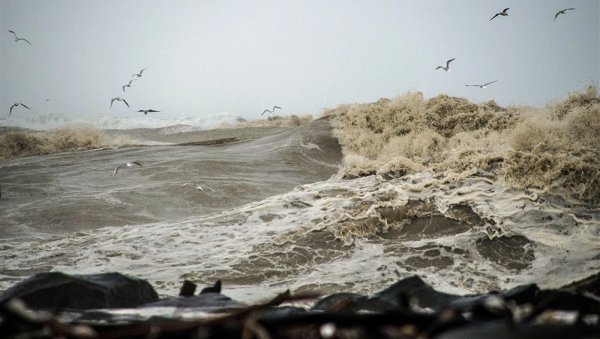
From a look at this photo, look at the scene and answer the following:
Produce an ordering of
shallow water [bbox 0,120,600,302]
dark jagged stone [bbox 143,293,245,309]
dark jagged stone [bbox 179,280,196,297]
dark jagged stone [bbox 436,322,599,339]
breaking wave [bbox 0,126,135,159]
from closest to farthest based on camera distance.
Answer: dark jagged stone [bbox 436,322,599,339] → dark jagged stone [bbox 143,293,245,309] → dark jagged stone [bbox 179,280,196,297] → shallow water [bbox 0,120,600,302] → breaking wave [bbox 0,126,135,159]

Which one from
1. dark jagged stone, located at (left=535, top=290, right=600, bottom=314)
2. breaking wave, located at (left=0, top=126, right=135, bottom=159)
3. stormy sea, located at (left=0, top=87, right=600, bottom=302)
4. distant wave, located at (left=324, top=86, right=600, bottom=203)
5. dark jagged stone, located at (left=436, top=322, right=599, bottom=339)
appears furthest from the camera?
breaking wave, located at (left=0, top=126, right=135, bottom=159)

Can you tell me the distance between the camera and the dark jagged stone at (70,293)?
8.14ft

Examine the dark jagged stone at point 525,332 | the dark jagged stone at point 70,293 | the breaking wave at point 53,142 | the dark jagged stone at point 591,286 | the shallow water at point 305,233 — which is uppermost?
the breaking wave at point 53,142

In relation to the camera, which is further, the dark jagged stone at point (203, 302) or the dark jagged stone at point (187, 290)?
the dark jagged stone at point (187, 290)

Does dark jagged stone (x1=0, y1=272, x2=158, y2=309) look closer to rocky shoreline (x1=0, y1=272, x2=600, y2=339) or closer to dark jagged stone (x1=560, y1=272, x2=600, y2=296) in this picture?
rocky shoreline (x1=0, y1=272, x2=600, y2=339)

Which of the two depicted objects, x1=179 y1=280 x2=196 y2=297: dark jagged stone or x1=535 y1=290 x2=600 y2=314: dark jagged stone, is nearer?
x1=535 y1=290 x2=600 y2=314: dark jagged stone

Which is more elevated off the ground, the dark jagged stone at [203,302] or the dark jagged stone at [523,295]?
the dark jagged stone at [203,302]

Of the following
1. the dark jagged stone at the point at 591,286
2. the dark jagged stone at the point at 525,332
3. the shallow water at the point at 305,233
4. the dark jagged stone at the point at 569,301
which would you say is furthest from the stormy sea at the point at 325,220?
the dark jagged stone at the point at 525,332

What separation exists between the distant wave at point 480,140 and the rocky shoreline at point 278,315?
25.7ft

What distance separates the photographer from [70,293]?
99.4 inches

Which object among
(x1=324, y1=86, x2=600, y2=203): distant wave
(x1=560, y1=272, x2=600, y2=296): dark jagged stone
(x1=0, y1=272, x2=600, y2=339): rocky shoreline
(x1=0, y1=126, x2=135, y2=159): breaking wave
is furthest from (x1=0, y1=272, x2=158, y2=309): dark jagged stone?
(x1=0, y1=126, x2=135, y2=159): breaking wave

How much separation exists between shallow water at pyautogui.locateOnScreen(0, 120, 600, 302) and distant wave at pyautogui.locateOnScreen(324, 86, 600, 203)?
0.55m

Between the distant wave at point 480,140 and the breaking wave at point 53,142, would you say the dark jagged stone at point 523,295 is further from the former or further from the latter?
the breaking wave at point 53,142

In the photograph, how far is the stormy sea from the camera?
664cm
